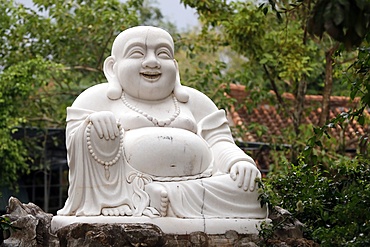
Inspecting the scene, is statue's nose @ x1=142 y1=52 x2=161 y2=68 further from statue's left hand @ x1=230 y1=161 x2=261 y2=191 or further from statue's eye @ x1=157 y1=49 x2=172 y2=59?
statue's left hand @ x1=230 y1=161 x2=261 y2=191

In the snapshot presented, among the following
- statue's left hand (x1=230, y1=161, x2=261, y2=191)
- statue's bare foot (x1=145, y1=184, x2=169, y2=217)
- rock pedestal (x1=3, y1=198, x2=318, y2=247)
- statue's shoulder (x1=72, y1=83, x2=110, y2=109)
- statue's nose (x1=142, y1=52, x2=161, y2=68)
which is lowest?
rock pedestal (x1=3, y1=198, x2=318, y2=247)

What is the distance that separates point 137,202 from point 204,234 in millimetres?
639

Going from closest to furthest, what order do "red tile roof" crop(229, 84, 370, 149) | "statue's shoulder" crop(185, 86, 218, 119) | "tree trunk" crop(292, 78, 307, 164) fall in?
"statue's shoulder" crop(185, 86, 218, 119)
"tree trunk" crop(292, 78, 307, 164)
"red tile roof" crop(229, 84, 370, 149)

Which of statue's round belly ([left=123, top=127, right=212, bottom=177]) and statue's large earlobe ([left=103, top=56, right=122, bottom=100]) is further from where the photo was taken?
statue's large earlobe ([left=103, top=56, right=122, bottom=100])

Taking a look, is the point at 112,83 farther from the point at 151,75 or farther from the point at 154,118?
the point at 154,118

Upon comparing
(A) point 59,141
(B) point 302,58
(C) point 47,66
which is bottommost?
(A) point 59,141

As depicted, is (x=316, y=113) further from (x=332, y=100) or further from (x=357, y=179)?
(x=357, y=179)

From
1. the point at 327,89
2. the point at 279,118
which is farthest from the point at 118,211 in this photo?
the point at 279,118

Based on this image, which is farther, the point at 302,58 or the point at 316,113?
the point at 316,113

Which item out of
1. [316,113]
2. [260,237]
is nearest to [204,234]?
[260,237]

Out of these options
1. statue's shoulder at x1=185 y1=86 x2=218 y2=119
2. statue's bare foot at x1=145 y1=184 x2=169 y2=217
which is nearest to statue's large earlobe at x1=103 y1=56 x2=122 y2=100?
statue's shoulder at x1=185 y1=86 x2=218 y2=119

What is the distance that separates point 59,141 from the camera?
16.8 m

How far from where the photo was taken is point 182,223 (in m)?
8.54

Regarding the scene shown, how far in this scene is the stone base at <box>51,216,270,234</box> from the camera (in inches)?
332
